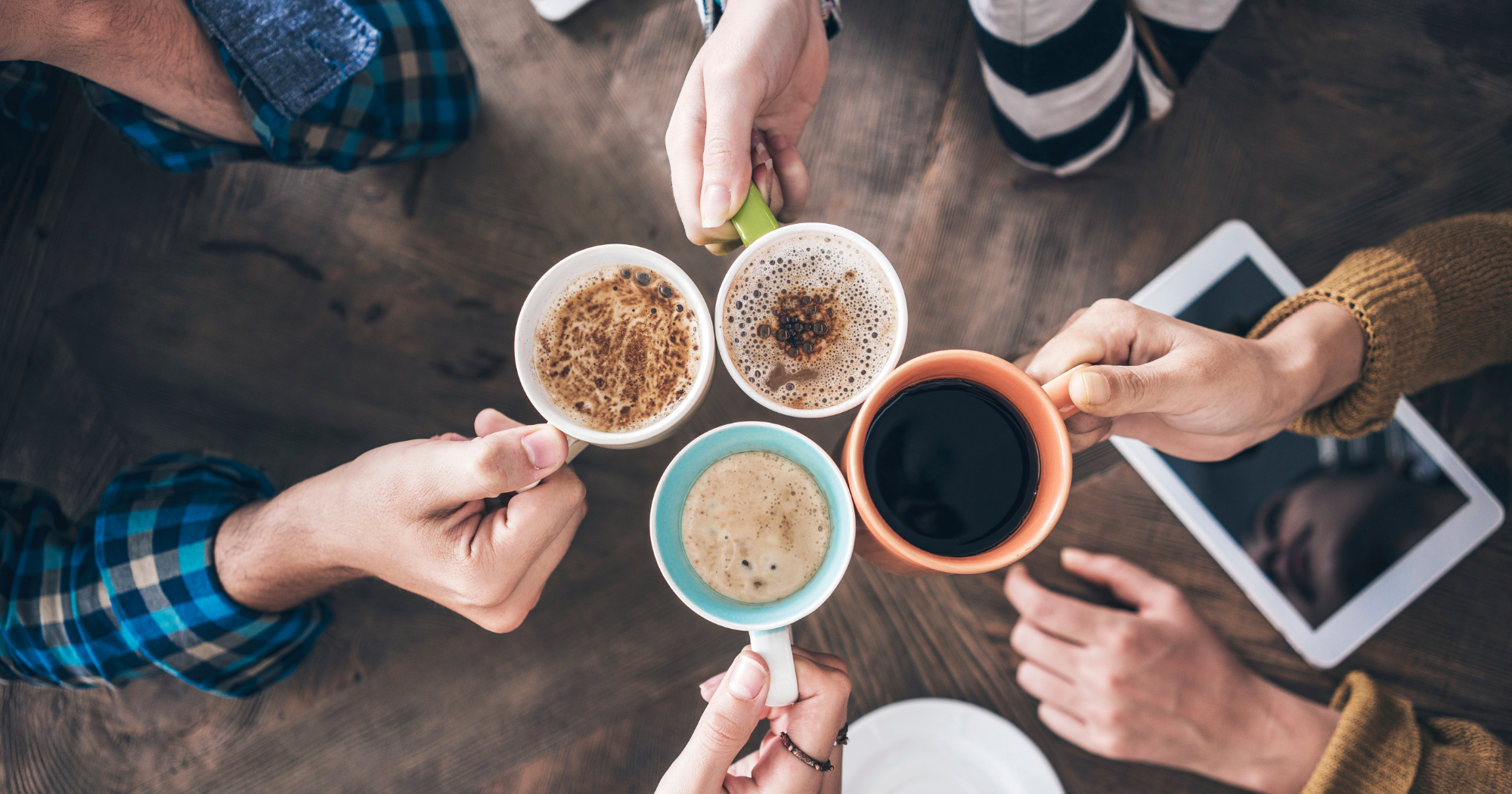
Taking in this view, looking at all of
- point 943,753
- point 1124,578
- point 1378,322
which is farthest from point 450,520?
point 1378,322

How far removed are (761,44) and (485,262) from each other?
0.66 metres

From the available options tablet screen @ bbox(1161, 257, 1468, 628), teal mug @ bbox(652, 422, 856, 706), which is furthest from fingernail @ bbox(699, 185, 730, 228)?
tablet screen @ bbox(1161, 257, 1468, 628)

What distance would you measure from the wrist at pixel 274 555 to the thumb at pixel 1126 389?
1.02 metres

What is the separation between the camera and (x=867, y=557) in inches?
37.2

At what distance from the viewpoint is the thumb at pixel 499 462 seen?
2.61 feet

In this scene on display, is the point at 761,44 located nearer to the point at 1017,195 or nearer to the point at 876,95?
the point at 876,95

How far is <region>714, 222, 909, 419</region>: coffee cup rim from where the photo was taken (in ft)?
2.58

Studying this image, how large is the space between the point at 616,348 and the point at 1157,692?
108cm

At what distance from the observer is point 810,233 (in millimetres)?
851

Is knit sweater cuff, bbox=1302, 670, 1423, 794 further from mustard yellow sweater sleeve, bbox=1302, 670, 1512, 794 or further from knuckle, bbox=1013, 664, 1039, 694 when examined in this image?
knuckle, bbox=1013, 664, 1039, 694

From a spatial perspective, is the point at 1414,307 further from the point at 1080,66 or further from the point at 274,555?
the point at 274,555

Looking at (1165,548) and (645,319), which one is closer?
(645,319)

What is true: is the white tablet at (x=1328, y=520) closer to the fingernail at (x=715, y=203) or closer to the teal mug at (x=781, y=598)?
the teal mug at (x=781, y=598)

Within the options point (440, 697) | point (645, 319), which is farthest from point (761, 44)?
point (440, 697)
